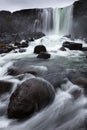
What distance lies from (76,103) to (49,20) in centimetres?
1916

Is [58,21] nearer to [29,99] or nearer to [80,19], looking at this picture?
[80,19]

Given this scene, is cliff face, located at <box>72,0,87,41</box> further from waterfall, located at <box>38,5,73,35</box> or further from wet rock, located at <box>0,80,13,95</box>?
wet rock, located at <box>0,80,13,95</box>

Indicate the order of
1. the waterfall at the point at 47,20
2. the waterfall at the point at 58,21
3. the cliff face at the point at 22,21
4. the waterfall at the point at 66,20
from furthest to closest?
1. the cliff face at the point at 22,21
2. the waterfall at the point at 47,20
3. the waterfall at the point at 58,21
4. the waterfall at the point at 66,20

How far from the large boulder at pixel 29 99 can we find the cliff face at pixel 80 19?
15883 millimetres

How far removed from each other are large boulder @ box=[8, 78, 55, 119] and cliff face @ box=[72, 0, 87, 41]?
625 inches

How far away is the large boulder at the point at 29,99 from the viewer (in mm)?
5318

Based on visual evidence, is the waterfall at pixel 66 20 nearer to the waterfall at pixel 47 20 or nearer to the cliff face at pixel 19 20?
the waterfall at pixel 47 20

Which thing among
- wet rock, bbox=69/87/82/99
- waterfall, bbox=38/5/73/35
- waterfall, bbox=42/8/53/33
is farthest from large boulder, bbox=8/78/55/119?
waterfall, bbox=42/8/53/33

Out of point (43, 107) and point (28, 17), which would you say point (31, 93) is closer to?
point (43, 107)

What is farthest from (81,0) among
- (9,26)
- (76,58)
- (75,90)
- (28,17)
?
(75,90)

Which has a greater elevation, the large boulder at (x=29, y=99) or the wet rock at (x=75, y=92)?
the large boulder at (x=29, y=99)

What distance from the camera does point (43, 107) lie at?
5621mm

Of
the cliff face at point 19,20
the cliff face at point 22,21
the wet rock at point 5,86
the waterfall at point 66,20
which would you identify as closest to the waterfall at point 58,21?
the waterfall at point 66,20

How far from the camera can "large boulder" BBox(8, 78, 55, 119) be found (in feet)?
17.4
